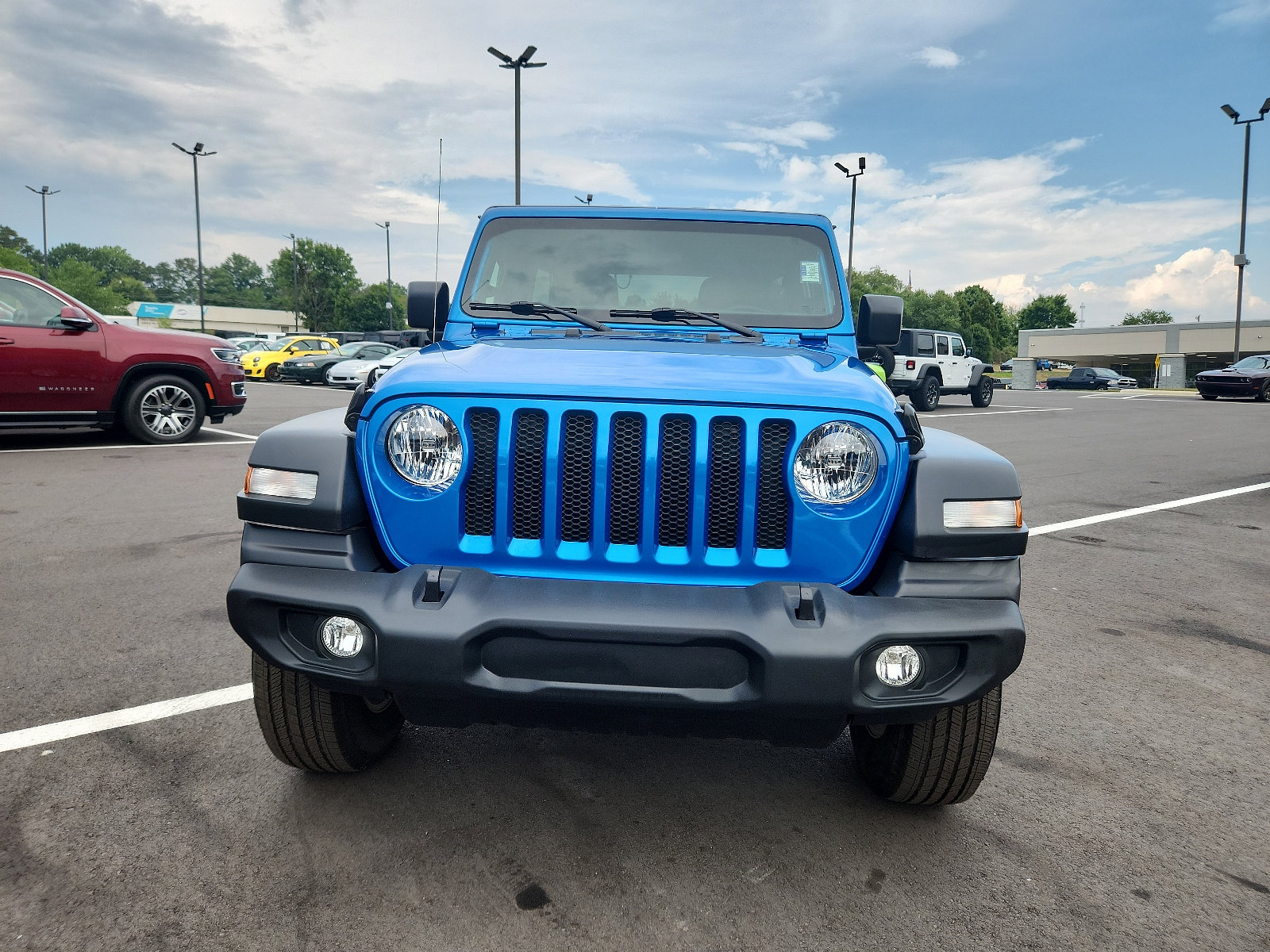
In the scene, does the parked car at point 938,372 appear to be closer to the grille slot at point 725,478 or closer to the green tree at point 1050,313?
the grille slot at point 725,478

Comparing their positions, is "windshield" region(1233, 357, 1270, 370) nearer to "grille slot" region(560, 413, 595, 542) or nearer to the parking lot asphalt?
the parking lot asphalt

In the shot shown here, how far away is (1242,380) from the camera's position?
26984mm

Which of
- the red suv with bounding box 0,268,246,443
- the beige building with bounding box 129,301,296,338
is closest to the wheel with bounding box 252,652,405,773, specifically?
the red suv with bounding box 0,268,246,443

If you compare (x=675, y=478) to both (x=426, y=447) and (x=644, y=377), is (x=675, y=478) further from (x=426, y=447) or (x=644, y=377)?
(x=426, y=447)

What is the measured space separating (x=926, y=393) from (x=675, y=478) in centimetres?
2095

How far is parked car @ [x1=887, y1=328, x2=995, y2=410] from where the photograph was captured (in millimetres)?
21547

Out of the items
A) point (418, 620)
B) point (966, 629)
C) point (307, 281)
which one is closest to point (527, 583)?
point (418, 620)

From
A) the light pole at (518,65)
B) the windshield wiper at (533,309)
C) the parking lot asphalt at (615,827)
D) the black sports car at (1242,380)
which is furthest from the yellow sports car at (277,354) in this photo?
the windshield wiper at (533,309)

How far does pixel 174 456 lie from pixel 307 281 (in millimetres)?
116956

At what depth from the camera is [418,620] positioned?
2053 mm

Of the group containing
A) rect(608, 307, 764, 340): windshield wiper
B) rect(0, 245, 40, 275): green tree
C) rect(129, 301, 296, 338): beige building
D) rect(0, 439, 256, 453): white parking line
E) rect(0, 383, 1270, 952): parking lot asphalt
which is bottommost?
rect(0, 383, 1270, 952): parking lot asphalt

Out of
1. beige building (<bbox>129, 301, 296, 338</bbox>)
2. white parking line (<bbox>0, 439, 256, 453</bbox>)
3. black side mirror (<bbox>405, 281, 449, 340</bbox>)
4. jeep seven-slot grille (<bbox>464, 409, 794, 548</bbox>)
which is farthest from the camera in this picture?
beige building (<bbox>129, 301, 296, 338</bbox>)

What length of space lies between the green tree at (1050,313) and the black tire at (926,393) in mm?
118765

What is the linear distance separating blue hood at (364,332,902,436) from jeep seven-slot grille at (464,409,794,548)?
0.06 metres
